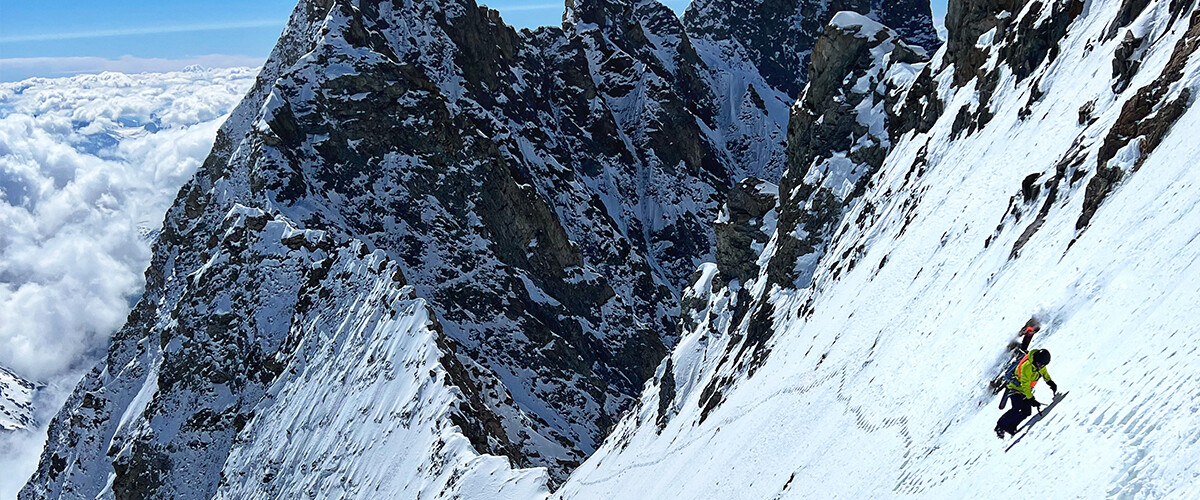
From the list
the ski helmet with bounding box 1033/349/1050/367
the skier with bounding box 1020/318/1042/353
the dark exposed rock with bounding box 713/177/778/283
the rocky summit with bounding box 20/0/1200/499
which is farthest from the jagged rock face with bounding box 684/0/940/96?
the ski helmet with bounding box 1033/349/1050/367

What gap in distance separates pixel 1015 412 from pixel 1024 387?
548 mm

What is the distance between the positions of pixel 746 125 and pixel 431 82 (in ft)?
271

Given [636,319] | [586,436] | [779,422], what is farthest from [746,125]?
[779,422]

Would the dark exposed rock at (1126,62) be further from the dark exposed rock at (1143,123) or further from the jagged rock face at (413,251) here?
the jagged rock face at (413,251)

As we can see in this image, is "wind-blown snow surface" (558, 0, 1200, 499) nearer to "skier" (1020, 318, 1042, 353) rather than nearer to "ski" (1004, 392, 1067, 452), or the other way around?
"ski" (1004, 392, 1067, 452)

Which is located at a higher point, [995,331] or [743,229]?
[995,331]

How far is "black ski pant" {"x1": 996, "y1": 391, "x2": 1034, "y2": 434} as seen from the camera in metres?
12.2

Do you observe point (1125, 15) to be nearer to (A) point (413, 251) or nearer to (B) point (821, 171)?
(B) point (821, 171)

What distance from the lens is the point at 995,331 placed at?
53.0 feet

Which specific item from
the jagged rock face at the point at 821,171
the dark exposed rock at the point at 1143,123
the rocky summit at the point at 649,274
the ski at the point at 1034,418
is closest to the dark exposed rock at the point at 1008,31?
the rocky summit at the point at 649,274

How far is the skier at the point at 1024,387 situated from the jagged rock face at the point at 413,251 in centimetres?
3668

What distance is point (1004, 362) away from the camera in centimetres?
1470

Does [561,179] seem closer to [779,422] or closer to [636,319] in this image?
[636,319]

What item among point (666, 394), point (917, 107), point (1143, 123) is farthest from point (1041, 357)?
point (666, 394)
